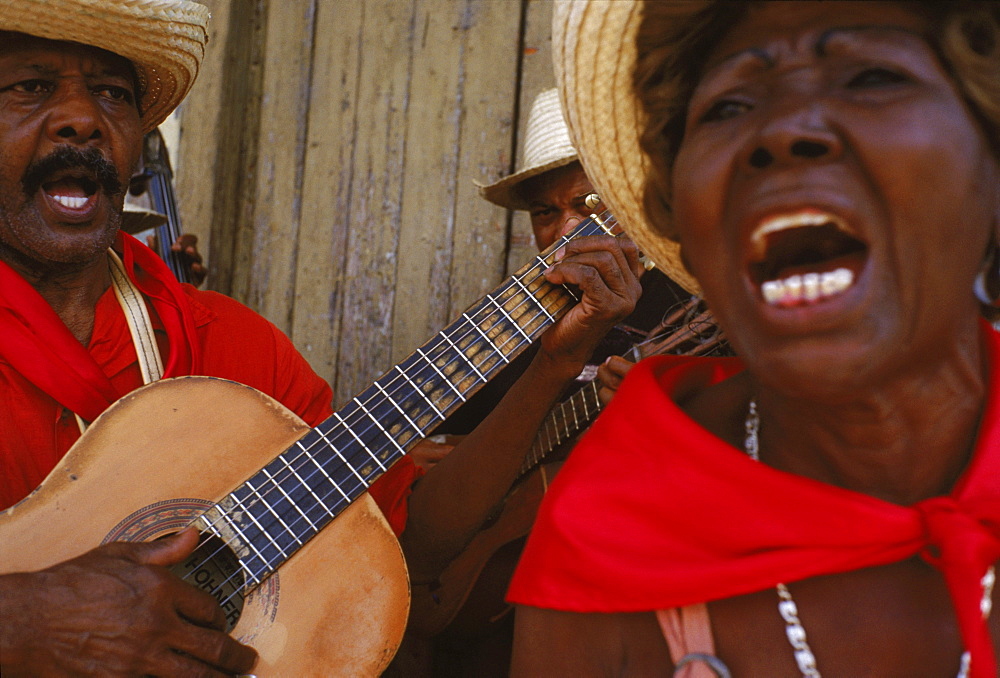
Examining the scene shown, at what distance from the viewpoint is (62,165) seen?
7.39ft

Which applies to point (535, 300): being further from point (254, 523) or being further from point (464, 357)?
point (254, 523)

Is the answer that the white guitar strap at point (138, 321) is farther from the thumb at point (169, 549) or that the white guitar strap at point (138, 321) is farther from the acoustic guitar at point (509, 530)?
the acoustic guitar at point (509, 530)

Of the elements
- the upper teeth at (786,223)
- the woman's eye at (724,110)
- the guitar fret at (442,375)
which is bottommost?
the guitar fret at (442,375)

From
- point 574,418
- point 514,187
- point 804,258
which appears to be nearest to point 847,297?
point 804,258

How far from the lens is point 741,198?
1.16 m

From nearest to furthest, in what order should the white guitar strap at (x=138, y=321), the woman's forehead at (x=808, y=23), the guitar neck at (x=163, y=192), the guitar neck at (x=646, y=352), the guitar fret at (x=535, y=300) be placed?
1. the woman's forehead at (x=808, y=23)
2. the guitar fret at (x=535, y=300)
3. the white guitar strap at (x=138, y=321)
4. the guitar neck at (x=646, y=352)
5. the guitar neck at (x=163, y=192)

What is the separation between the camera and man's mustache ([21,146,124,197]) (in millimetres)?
2248

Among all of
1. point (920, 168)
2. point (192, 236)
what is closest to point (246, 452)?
point (920, 168)

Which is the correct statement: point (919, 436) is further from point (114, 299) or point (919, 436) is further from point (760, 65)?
point (114, 299)

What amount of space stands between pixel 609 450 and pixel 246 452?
89cm

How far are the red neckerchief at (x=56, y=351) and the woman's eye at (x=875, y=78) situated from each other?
1.72m

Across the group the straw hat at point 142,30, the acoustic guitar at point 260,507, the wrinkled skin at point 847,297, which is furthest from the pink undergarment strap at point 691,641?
the straw hat at point 142,30

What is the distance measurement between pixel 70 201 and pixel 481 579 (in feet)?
5.20

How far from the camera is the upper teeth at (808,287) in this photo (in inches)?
42.4
